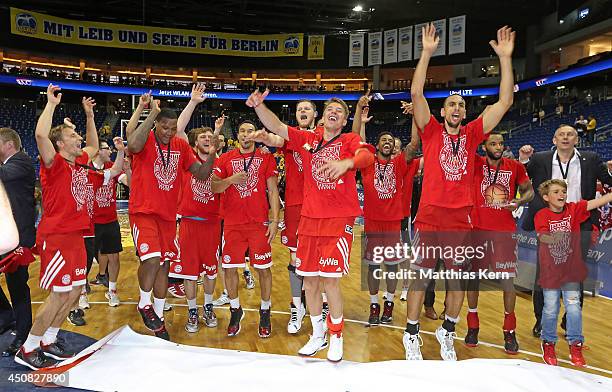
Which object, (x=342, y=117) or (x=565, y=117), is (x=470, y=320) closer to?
(x=342, y=117)

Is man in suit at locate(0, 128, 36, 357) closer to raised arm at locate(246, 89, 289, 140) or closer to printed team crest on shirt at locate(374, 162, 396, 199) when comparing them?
raised arm at locate(246, 89, 289, 140)

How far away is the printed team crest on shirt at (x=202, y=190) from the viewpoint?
5.06 meters

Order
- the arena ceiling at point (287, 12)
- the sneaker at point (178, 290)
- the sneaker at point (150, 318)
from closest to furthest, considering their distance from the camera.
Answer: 1. the sneaker at point (150, 318)
2. the sneaker at point (178, 290)
3. the arena ceiling at point (287, 12)

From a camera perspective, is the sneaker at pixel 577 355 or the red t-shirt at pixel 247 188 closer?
the sneaker at pixel 577 355

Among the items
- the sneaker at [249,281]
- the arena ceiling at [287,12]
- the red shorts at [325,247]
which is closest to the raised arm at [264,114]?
the red shorts at [325,247]

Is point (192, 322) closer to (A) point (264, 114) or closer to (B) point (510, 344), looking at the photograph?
(A) point (264, 114)

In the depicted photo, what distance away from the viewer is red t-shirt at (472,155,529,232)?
455 centimetres

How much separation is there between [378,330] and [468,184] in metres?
1.95

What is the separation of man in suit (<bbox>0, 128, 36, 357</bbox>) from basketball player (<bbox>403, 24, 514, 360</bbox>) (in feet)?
10.5

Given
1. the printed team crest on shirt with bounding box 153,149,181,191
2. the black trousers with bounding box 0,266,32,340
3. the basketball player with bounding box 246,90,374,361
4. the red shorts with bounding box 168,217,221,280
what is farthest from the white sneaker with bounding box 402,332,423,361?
the black trousers with bounding box 0,266,32,340

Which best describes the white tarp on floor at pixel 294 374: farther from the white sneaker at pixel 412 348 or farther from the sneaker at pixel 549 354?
the sneaker at pixel 549 354

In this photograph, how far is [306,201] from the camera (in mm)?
4055

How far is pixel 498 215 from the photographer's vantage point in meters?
4.55

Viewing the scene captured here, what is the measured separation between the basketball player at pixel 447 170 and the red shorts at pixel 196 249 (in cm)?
211
